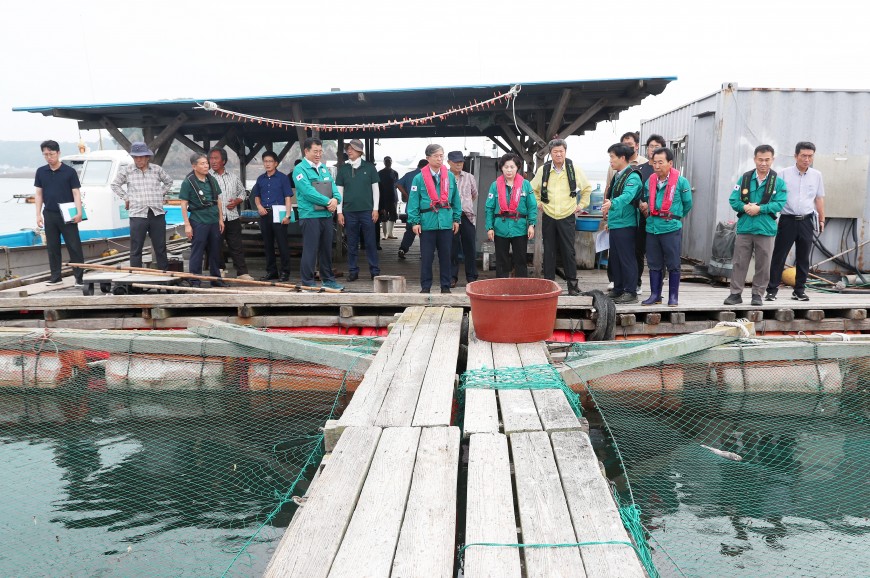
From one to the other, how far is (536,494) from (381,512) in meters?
0.63

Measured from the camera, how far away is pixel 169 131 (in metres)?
9.35

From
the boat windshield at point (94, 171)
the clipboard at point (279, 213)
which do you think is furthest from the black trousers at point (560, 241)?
the boat windshield at point (94, 171)

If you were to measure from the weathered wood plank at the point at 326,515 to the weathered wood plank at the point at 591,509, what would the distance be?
2.84ft

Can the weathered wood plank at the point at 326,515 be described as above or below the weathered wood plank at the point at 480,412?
below

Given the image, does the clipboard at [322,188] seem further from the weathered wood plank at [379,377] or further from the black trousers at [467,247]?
the weathered wood plank at [379,377]

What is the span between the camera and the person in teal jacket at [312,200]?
7.45 meters

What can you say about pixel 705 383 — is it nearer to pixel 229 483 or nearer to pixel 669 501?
pixel 669 501

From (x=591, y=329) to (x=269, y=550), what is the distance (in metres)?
3.77

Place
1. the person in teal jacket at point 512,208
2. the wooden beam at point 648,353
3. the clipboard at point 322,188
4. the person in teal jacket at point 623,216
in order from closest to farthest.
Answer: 1. the wooden beam at point 648,353
2. the person in teal jacket at point 623,216
3. the person in teal jacket at point 512,208
4. the clipboard at point 322,188

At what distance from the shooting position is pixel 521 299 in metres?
4.97

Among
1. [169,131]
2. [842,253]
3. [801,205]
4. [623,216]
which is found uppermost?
[169,131]

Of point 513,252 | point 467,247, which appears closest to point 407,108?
point 467,247

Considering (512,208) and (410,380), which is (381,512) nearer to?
(410,380)

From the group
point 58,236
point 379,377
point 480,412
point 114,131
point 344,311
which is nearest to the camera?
point 480,412
